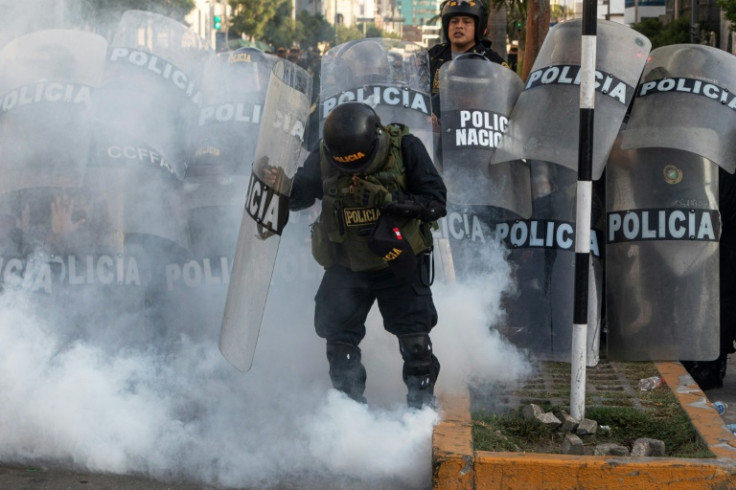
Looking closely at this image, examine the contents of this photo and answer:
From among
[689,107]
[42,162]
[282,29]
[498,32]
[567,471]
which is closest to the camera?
[567,471]

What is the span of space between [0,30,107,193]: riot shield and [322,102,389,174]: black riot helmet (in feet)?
5.79

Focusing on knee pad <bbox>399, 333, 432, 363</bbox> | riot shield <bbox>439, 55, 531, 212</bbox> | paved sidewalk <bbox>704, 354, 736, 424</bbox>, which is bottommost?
paved sidewalk <bbox>704, 354, 736, 424</bbox>

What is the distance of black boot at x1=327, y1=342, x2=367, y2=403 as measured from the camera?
450 cm

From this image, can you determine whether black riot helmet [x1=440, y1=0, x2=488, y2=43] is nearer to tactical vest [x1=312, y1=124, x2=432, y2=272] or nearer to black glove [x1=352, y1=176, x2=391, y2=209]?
tactical vest [x1=312, y1=124, x2=432, y2=272]

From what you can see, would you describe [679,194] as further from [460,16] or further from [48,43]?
[48,43]

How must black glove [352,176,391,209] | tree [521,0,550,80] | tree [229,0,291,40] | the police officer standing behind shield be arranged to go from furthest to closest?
tree [229,0,291,40]
tree [521,0,550,80]
the police officer standing behind shield
black glove [352,176,391,209]

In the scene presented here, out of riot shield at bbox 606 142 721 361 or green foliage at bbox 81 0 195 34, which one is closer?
riot shield at bbox 606 142 721 361

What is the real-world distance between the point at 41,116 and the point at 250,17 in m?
54.4

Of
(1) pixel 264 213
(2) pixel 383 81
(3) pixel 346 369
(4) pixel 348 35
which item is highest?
(4) pixel 348 35

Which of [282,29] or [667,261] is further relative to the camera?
[282,29]

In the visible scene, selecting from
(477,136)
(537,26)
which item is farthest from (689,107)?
(537,26)

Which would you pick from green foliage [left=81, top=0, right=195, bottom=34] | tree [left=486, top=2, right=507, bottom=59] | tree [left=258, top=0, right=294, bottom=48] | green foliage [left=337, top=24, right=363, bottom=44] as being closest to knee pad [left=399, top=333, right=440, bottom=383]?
green foliage [left=81, top=0, right=195, bottom=34]

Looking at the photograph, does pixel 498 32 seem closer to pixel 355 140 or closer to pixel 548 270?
pixel 548 270

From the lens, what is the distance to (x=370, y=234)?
14.2ft
